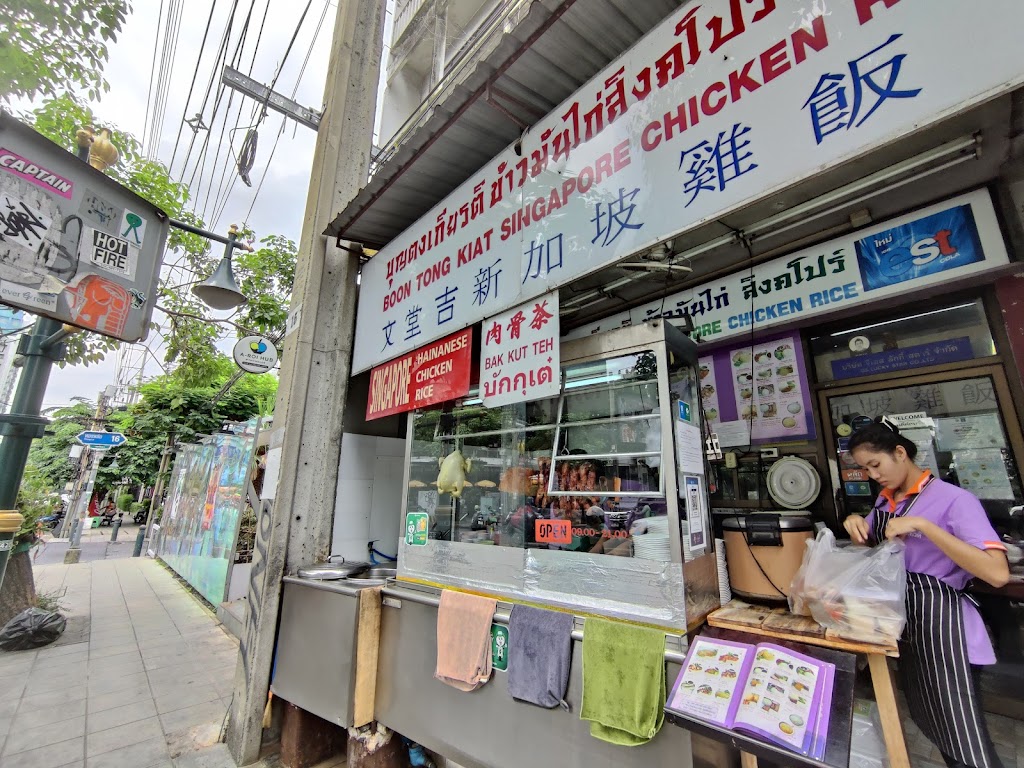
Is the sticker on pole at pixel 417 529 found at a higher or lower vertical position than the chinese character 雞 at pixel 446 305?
lower

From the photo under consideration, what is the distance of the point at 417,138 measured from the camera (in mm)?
3170

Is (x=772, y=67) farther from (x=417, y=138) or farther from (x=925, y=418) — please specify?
(x=925, y=418)

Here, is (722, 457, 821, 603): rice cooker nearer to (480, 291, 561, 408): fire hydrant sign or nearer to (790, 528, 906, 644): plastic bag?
(790, 528, 906, 644): plastic bag

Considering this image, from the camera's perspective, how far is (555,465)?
301 cm

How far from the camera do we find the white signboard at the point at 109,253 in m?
3.86

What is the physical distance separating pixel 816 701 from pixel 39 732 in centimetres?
572

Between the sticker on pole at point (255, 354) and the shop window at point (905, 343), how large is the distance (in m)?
5.95

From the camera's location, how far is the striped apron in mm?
1779

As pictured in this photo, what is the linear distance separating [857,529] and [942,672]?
0.59 meters

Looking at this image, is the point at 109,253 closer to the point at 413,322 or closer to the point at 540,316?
the point at 413,322

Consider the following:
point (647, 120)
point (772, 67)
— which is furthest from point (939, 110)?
point (647, 120)

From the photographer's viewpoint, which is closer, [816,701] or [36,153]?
[816,701]

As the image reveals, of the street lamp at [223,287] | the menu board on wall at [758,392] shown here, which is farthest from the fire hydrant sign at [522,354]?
the street lamp at [223,287]

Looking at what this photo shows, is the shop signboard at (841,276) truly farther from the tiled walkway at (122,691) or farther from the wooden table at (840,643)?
the tiled walkway at (122,691)
